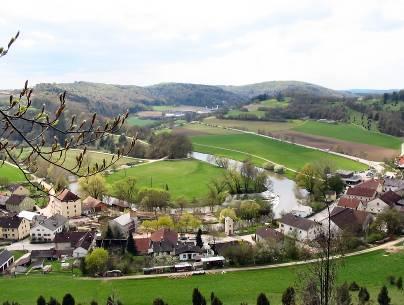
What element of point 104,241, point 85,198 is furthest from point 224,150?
point 104,241

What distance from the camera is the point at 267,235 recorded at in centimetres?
4009

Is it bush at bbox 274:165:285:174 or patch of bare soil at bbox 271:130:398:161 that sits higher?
patch of bare soil at bbox 271:130:398:161

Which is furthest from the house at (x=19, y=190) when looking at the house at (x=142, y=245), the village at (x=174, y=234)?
the house at (x=142, y=245)

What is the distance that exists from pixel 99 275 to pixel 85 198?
24783 millimetres

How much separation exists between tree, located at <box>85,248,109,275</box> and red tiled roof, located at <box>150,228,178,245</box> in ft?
21.1

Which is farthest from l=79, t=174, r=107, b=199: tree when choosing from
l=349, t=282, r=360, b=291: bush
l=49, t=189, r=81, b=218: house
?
l=349, t=282, r=360, b=291: bush

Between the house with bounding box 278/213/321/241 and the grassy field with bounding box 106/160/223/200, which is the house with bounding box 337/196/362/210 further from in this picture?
the grassy field with bounding box 106/160/223/200

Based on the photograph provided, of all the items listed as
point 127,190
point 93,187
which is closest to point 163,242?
point 127,190

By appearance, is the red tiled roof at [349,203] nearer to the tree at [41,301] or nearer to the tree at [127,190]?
the tree at [127,190]

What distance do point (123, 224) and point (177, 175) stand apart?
27977 mm

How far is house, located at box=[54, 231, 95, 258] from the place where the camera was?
1539 inches

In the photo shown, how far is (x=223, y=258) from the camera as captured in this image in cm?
3588

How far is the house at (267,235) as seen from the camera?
3831 cm

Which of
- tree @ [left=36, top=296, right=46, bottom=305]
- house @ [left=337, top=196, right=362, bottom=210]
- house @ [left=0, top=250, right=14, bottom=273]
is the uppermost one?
house @ [left=337, top=196, right=362, bottom=210]
